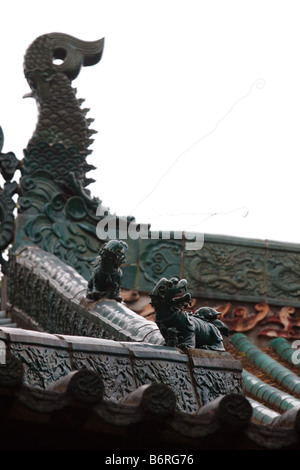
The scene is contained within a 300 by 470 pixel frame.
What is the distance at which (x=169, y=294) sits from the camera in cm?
659

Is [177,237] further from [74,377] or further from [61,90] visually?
[74,377]

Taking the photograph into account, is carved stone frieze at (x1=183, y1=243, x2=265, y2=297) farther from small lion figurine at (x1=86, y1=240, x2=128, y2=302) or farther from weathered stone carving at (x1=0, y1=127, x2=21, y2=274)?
small lion figurine at (x1=86, y1=240, x2=128, y2=302)

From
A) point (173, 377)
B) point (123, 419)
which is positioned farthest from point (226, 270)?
point (123, 419)

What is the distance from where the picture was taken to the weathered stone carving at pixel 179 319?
21.6 ft

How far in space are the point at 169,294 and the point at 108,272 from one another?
6.18 feet

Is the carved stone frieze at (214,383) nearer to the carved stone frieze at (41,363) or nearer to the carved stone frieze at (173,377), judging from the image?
the carved stone frieze at (173,377)

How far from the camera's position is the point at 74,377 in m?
5.01

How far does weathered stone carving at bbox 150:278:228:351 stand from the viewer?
6590 mm

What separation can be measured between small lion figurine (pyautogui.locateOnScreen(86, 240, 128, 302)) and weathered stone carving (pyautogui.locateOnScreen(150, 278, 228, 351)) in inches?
56.4

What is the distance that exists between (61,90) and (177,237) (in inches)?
77.4

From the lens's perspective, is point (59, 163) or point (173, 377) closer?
point (173, 377)

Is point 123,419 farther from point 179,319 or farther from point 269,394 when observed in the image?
point 269,394

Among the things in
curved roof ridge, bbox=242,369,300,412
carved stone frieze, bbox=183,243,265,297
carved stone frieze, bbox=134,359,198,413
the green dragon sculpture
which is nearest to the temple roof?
carved stone frieze, bbox=134,359,198,413

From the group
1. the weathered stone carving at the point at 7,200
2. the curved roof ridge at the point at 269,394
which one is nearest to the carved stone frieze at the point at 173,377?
the curved roof ridge at the point at 269,394
